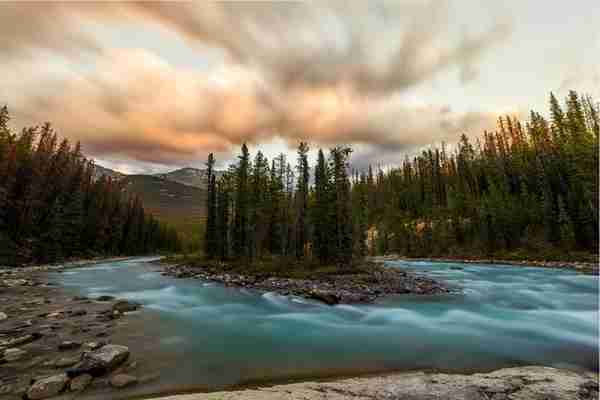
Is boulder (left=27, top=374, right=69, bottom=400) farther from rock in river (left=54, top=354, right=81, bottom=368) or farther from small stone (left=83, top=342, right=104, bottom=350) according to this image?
small stone (left=83, top=342, right=104, bottom=350)

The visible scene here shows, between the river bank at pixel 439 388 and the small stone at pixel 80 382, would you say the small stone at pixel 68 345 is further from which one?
the river bank at pixel 439 388

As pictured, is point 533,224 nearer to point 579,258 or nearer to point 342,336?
point 579,258

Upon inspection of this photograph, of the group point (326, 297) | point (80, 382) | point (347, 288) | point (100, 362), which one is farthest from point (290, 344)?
point (347, 288)

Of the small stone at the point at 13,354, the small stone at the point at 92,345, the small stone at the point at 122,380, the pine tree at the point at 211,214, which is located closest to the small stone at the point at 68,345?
the small stone at the point at 92,345

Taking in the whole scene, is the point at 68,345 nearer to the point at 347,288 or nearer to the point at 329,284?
the point at 347,288

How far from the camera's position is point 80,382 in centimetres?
562

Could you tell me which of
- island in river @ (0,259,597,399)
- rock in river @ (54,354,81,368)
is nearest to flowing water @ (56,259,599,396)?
island in river @ (0,259,597,399)

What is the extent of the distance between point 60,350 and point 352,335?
343 inches

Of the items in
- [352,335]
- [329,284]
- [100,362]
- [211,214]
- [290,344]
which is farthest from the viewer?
[211,214]

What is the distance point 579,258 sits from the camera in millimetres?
40875

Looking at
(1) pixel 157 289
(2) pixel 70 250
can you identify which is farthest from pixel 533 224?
(2) pixel 70 250

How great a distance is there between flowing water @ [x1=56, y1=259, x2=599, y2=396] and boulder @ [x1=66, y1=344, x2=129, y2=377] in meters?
0.83

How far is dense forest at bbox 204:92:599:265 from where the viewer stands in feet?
128

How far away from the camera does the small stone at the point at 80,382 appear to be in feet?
17.9
